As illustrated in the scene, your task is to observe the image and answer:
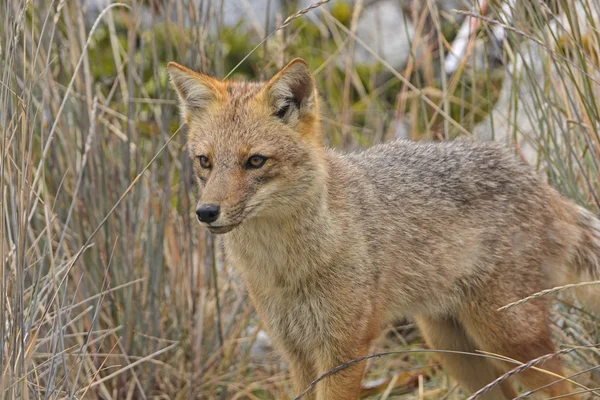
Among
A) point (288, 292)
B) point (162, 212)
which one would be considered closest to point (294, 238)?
point (288, 292)

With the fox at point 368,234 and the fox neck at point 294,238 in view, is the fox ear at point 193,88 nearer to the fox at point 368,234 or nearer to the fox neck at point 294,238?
the fox at point 368,234

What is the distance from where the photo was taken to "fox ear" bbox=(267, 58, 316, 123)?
3.69 m

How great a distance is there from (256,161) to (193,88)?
57 cm

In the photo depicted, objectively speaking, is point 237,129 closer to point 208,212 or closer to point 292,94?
point 292,94

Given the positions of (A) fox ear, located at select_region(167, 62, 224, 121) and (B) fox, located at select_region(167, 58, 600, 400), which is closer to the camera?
(B) fox, located at select_region(167, 58, 600, 400)

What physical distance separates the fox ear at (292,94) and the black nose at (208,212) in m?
0.69

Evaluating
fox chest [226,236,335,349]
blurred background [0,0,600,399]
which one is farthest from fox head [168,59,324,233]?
blurred background [0,0,600,399]

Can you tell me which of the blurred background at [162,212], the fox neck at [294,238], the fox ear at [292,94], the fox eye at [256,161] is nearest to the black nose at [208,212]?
the fox eye at [256,161]

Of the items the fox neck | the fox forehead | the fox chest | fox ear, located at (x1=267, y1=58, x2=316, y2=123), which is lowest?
the fox chest

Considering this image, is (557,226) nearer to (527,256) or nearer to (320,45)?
(527,256)

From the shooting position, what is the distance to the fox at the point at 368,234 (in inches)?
145

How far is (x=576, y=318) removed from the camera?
14.8 ft

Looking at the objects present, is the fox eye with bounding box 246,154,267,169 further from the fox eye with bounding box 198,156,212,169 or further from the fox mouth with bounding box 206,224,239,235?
the fox mouth with bounding box 206,224,239,235

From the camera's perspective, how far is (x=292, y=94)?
3781 mm
